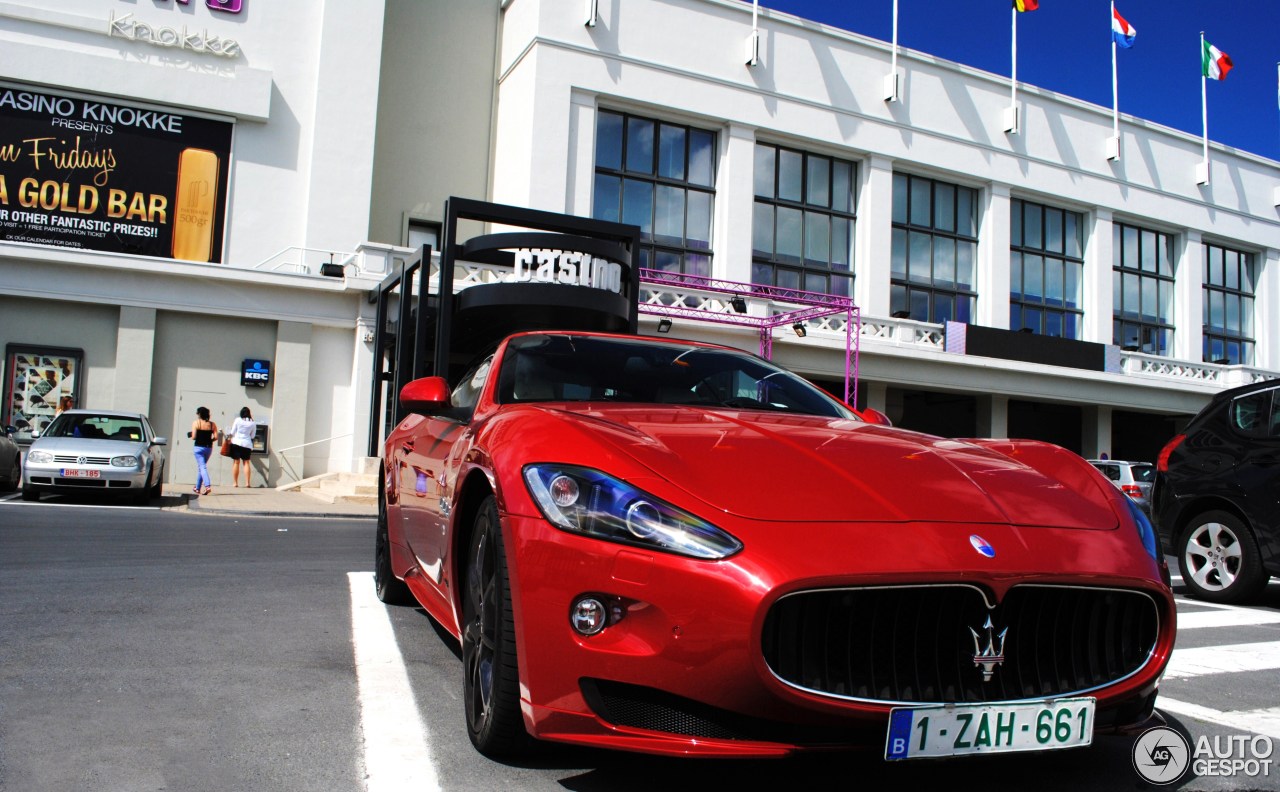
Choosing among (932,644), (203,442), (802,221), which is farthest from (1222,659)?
(802,221)

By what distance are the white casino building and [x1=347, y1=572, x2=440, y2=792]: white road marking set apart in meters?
18.5

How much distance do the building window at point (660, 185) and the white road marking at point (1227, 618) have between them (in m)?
21.9

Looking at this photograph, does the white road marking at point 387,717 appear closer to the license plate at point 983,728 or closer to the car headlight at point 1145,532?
the license plate at point 983,728

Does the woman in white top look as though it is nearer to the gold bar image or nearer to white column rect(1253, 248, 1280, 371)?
the gold bar image

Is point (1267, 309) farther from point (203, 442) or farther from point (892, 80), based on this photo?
point (203, 442)

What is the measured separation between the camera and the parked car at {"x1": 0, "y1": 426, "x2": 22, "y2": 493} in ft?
51.8

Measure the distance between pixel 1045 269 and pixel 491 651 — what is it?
35.5 m

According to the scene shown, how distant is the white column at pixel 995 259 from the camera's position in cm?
3288

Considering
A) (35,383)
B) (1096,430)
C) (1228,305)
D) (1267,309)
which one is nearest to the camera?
(35,383)

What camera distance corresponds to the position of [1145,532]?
3.03m

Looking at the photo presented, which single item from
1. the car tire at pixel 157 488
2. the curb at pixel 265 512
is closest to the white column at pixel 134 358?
the car tire at pixel 157 488

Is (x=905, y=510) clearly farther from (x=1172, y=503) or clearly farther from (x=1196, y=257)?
(x=1196, y=257)

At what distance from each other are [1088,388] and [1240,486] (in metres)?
27.2

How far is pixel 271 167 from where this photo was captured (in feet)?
79.8
